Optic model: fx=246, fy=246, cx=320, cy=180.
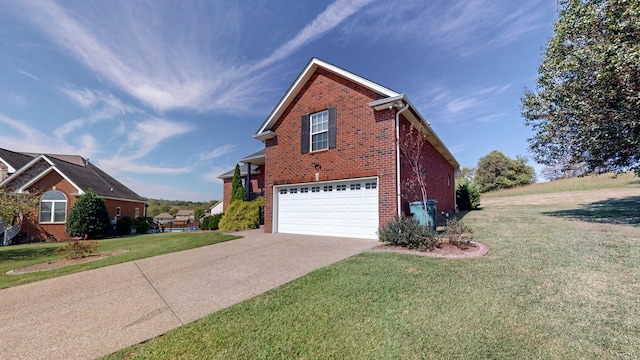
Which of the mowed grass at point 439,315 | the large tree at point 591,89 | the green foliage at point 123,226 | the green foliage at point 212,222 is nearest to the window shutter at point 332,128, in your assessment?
the mowed grass at point 439,315

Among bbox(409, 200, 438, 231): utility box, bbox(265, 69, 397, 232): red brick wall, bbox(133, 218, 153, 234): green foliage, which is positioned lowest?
bbox(133, 218, 153, 234): green foliage

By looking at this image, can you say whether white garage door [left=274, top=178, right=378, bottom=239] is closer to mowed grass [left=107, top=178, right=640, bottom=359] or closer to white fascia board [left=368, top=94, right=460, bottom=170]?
white fascia board [left=368, top=94, right=460, bottom=170]

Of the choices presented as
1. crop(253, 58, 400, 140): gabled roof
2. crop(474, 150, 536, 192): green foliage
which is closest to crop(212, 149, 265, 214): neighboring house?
crop(253, 58, 400, 140): gabled roof

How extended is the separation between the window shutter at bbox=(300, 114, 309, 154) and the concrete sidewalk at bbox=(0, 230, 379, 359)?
489cm

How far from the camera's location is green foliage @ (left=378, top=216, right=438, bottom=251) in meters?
6.59

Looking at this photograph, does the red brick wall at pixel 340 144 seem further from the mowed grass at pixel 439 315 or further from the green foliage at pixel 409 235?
the mowed grass at pixel 439 315

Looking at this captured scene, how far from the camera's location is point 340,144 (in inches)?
389

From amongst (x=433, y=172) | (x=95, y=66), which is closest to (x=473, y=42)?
(x=433, y=172)

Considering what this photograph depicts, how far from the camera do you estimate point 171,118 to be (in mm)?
16000

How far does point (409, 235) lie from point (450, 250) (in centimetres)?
105

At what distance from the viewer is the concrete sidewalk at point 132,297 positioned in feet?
10.1

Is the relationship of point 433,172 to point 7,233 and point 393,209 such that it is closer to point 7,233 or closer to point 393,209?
point 393,209

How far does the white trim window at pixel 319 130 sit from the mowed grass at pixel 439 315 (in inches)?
248

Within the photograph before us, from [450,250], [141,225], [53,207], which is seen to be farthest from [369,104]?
[141,225]
